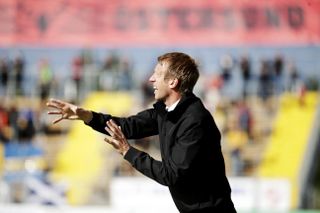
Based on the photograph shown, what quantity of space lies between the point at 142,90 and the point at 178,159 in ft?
47.3

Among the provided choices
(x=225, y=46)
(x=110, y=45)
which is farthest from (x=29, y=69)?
(x=225, y=46)

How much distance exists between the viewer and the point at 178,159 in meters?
5.25

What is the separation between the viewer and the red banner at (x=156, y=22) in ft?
68.2

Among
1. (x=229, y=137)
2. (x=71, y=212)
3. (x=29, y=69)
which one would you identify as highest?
(x=29, y=69)

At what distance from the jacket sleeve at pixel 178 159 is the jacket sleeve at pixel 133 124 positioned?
433 mm

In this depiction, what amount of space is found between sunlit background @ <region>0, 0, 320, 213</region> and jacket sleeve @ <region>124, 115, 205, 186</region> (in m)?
10.9

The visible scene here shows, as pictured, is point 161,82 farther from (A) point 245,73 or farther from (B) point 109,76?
(B) point 109,76

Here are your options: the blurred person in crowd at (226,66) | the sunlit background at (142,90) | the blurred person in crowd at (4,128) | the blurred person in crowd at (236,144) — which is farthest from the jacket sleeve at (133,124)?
the blurred person in crowd at (226,66)

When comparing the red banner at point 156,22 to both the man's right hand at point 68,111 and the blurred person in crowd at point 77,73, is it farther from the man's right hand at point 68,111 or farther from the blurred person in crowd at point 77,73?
the man's right hand at point 68,111

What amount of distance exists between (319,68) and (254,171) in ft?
11.4

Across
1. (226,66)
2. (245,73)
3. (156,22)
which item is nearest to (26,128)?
(156,22)

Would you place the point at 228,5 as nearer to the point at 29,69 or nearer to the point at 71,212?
the point at 29,69

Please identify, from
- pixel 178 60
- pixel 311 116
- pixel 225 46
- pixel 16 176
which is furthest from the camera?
pixel 225 46

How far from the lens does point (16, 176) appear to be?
17.8 metres
